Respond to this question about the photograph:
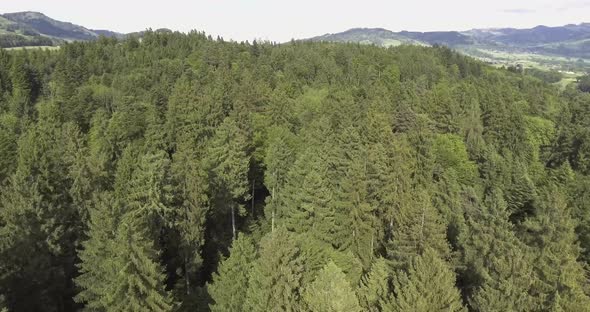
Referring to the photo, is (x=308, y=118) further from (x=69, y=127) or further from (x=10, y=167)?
(x=10, y=167)

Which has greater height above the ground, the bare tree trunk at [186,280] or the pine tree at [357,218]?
the pine tree at [357,218]

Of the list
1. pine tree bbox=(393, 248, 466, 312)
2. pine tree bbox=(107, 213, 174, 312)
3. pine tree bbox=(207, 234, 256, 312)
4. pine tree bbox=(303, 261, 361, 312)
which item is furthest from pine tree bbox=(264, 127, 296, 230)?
pine tree bbox=(393, 248, 466, 312)

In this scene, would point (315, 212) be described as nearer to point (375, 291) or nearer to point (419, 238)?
point (419, 238)

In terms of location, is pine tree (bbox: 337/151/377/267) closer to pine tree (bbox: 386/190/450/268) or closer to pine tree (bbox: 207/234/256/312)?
pine tree (bbox: 386/190/450/268)

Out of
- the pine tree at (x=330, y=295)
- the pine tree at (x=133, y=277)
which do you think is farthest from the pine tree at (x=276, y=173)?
the pine tree at (x=330, y=295)

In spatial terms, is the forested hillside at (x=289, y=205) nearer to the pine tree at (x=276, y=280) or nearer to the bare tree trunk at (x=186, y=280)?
the pine tree at (x=276, y=280)

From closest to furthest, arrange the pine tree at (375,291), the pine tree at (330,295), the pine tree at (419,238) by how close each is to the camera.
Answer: the pine tree at (330,295)
the pine tree at (375,291)
the pine tree at (419,238)
